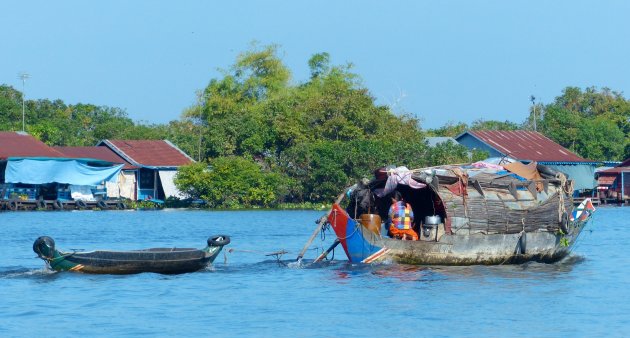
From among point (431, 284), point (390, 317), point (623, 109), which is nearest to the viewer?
point (390, 317)

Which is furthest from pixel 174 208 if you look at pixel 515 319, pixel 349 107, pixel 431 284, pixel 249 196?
pixel 515 319

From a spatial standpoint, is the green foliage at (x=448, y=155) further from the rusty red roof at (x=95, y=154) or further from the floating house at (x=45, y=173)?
the floating house at (x=45, y=173)

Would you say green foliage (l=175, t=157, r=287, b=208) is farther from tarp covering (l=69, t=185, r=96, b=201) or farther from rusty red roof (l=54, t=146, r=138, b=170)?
rusty red roof (l=54, t=146, r=138, b=170)

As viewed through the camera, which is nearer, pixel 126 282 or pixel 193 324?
pixel 193 324

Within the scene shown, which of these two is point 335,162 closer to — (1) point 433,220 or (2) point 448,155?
(2) point 448,155

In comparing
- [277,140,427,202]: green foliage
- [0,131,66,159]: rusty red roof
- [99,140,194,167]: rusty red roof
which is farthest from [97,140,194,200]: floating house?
[277,140,427,202]: green foliage

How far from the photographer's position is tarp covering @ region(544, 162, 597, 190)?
51562 mm

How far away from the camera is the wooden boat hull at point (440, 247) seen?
734 inches

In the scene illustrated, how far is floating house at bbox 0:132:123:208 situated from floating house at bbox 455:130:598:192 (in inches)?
672

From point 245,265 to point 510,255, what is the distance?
4.73 metres

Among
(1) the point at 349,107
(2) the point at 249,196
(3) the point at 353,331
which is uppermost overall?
(1) the point at 349,107

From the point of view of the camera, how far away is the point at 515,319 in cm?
1463

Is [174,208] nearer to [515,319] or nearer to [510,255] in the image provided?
[510,255]

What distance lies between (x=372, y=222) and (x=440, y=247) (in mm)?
1248
